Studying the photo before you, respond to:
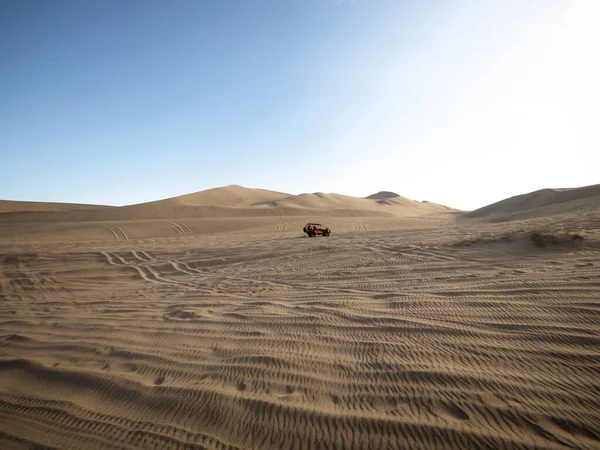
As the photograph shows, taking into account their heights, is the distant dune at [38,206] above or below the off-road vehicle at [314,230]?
above

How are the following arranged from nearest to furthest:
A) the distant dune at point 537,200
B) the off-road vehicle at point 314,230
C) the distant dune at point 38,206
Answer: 1. the off-road vehicle at point 314,230
2. the distant dune at point 537,200
3. the distant dune at point 38,206

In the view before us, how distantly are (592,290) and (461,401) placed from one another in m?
3.00

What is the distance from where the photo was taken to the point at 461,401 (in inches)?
89.6

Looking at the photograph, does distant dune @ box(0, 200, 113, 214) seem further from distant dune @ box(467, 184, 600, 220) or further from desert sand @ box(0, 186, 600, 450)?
distant dune @ box(467, 184, 600, 220)

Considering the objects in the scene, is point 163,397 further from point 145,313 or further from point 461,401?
point 145,313

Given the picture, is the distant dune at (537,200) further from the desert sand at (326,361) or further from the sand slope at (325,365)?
the sand slope at (325,365)

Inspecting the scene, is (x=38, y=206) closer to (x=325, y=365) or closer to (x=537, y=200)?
(x=325, y=365)

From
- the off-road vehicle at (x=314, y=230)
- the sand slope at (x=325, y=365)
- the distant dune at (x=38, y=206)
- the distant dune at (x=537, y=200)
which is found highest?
the distant dune at (x=38, y=206)

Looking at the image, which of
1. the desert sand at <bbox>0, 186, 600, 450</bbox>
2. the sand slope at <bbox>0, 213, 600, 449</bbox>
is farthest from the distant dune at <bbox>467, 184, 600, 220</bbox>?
the sand slope at <bbox>0, 213, 600, 449</bbox>

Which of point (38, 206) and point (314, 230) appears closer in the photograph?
point (314, 230)

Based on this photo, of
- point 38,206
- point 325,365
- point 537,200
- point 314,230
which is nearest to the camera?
point 325,365

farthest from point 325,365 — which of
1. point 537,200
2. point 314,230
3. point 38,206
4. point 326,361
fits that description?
point 38,206

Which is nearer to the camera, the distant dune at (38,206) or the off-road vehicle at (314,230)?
the off-road vehicle at (314,230)

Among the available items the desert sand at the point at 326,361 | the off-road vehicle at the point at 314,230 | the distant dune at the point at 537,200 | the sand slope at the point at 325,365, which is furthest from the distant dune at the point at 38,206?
the distant dune at the point at 537,200
